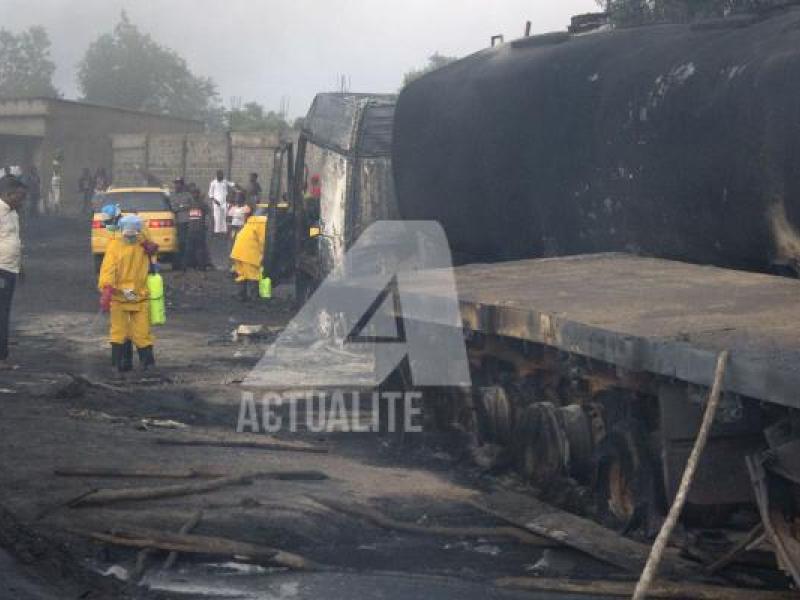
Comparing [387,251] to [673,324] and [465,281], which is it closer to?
[465,281]

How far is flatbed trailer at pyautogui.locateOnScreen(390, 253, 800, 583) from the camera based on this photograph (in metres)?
5.86

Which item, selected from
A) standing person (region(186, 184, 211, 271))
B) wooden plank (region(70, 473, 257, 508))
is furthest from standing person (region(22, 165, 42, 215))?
wooden plank (region(70, 473, 257, 508))

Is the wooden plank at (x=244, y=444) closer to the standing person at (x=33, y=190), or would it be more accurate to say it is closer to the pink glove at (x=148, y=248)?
the pink glove at (x=148, y=248)

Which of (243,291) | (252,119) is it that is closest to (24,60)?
(252,119)

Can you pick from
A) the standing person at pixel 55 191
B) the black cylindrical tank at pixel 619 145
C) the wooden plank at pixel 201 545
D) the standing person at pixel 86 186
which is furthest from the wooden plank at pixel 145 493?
the standing person at pixel 55 191

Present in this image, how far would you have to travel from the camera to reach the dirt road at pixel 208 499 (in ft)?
20.9

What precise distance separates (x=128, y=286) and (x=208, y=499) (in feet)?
18.0

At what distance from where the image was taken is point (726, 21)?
30.5 feet

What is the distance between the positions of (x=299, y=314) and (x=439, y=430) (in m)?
6.36

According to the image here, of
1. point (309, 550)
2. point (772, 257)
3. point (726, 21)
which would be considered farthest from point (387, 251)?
point (309, 550)

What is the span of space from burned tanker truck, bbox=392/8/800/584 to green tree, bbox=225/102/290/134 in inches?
2110

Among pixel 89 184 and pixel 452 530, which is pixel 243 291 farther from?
pixel 89 184

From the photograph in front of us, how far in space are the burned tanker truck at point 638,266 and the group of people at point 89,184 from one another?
105 feet

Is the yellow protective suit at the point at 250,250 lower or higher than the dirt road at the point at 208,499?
higher
